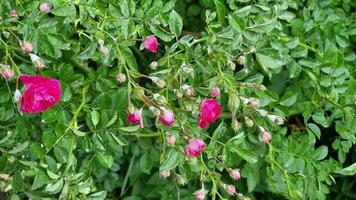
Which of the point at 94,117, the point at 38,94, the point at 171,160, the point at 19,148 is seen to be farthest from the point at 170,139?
the point at 19,148

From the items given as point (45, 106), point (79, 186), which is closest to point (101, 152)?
point (79, 186)

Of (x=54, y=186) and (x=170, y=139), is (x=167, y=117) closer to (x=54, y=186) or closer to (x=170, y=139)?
(x=170, y=139)

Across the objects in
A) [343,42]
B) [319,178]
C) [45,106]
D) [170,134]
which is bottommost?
[319,178]

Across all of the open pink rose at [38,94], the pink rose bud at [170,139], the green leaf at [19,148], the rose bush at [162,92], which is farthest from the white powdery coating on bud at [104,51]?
the green leaf at [19,148]

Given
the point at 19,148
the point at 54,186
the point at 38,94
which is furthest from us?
the point at 19,148

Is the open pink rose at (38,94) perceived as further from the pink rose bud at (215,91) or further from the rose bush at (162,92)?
the pink rose bud at (215,91)

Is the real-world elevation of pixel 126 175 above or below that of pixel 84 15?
below

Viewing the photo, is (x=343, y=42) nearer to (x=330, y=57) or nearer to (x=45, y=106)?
(x=330, y=57)

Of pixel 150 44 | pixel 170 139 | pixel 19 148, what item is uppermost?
pixel 150 44
